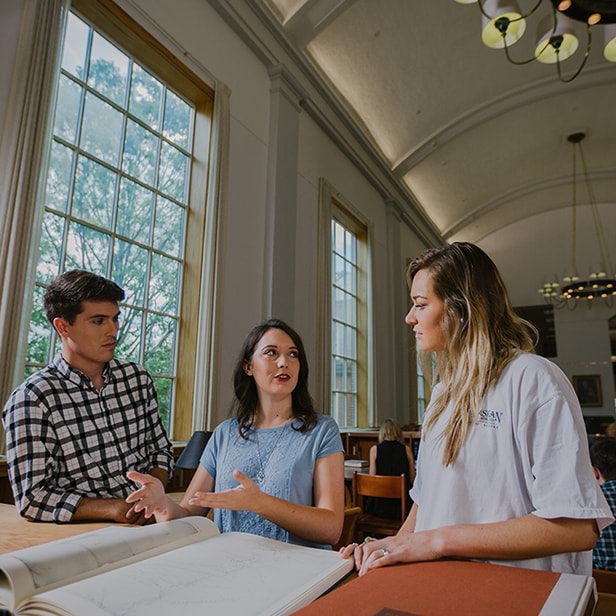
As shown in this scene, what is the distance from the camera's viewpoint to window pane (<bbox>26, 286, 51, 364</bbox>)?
299cm

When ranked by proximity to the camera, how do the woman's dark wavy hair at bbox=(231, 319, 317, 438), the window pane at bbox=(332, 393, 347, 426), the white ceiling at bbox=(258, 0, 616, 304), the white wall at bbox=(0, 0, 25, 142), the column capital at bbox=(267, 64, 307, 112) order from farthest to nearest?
the window pane at bbox=(332, 393, 347, 426) → the white ceiling at bbox=(258, 0, 616, 304) → the column capital at bbox=(267, 64, 307, 112) → the white wall at bbox=(0, 0, 25, 142) → the woman's dark wavy hair at bbox=(231, 319, 317, 438)

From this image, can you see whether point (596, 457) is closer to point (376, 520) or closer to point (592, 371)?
point (376, 520)

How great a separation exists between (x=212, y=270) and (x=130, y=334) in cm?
86

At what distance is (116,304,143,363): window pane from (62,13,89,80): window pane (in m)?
1.59

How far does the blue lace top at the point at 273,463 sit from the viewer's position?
1477 mm

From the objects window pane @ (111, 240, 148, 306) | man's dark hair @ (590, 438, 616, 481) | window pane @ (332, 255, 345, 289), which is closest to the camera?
man's dark hair @ (590, 438, 616, 481)

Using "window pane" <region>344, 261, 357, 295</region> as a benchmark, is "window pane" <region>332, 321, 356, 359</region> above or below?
below

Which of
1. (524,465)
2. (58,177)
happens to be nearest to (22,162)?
(58,177)

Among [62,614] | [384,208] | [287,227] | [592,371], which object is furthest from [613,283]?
[62,614]

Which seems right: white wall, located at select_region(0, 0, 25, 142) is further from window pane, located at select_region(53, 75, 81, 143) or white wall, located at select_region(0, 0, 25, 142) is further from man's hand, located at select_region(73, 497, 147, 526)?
man's hand, located at select_region(73, 497, 147, 526)

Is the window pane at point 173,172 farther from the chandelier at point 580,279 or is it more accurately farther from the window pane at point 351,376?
the chandelier at point 580,279

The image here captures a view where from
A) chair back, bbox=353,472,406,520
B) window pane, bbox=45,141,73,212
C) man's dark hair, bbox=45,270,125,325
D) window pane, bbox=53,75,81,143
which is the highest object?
window pane, bbox=53,75,81,143

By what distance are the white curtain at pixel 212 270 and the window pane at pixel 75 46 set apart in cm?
119

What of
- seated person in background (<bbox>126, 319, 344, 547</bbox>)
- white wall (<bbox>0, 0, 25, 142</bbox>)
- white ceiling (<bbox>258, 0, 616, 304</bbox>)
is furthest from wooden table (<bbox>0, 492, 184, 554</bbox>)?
white ceiling (<bbox>258, 0, 616, 304</bbox>)
